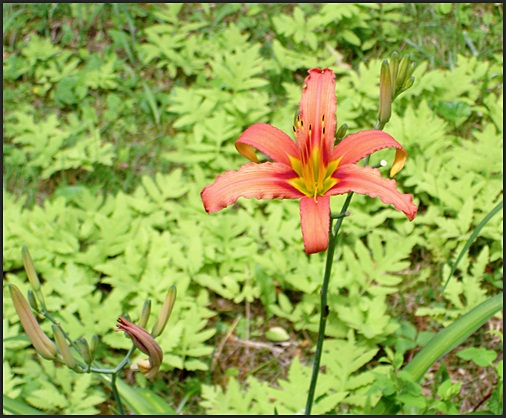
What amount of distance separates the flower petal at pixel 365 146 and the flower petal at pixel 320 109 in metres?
A: 0.03

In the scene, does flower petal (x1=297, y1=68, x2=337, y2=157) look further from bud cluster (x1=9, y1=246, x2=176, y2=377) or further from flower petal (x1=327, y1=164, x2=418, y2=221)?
bud cluster (x1=9, y1=246, x2=176, y2=377)

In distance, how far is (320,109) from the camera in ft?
3.95

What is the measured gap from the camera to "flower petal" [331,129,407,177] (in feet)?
3.70

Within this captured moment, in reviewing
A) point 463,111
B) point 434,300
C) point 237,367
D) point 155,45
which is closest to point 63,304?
point 237,367

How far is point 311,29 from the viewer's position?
3.16m

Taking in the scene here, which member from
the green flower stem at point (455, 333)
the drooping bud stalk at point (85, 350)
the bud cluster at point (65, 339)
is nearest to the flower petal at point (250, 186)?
the bud cluster at point (65, 339)

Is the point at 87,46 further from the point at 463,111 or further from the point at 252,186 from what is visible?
the point at 252,186

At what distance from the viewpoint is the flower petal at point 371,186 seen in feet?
3.37

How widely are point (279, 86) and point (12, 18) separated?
1.55 meters

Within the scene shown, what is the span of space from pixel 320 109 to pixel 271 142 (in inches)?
4.4

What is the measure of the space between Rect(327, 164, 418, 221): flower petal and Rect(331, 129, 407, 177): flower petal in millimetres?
22

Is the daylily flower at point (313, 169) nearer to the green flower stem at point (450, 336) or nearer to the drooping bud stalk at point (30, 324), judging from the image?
the drooping bud stalk at point (30, 324)

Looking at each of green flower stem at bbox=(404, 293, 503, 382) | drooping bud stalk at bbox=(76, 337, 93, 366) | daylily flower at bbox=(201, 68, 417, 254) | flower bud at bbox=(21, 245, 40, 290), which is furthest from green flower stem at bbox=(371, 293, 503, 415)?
flower bud at bbox=(21, 245, 40, 290)

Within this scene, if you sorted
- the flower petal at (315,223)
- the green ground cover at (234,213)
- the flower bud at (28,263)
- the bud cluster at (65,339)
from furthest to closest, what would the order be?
the green ground cover at (234,213), the flower bud at (28,263), the bud cluster at (65,339), the flower petal at (315,223)
